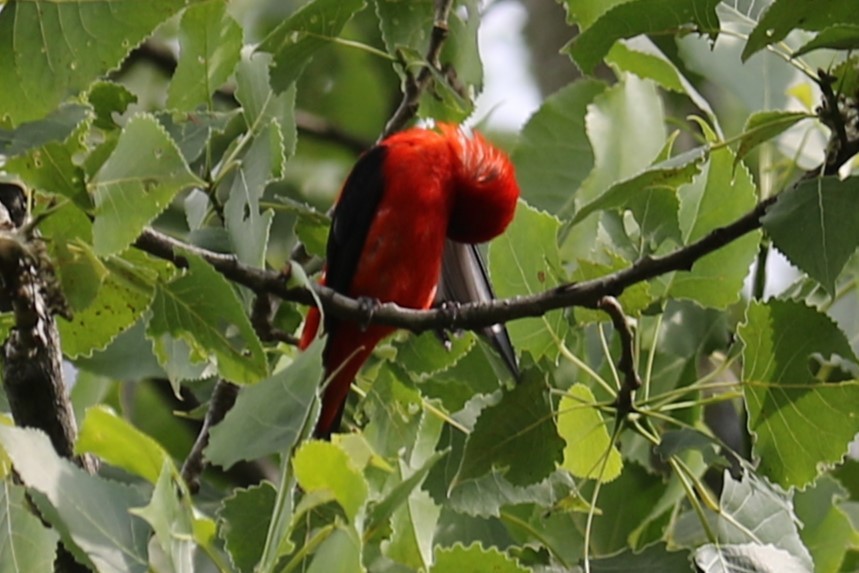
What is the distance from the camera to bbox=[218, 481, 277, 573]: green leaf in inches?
72.4

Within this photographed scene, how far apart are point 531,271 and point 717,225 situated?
0.86 feet

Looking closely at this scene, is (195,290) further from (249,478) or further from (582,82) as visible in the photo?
(249,478)

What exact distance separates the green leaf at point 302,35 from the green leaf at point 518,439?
496 mm

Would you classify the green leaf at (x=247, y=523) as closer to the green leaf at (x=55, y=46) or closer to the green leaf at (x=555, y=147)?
the green leaf at (x=55, y=46)

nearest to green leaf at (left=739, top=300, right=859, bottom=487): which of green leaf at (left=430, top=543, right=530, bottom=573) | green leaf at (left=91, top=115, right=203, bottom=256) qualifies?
green leaf at (left=430, top=543, right=530, bottom=573)

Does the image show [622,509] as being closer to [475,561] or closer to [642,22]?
[475,561]

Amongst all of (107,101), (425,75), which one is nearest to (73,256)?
(107,101)

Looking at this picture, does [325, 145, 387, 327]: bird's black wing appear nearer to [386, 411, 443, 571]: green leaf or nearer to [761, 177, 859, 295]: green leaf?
[386, 411, 443, 571]: green leaf

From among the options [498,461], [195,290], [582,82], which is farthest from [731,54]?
[195,290]

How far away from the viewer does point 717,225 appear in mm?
2010

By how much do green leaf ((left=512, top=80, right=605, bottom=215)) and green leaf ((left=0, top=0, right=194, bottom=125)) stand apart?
50.0 inches

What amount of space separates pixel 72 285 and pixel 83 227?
2.7 inches

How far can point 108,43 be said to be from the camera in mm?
1534

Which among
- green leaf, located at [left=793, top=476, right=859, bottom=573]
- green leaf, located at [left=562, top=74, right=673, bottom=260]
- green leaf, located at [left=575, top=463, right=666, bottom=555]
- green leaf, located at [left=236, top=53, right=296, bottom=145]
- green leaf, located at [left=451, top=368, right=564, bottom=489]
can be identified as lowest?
green leaf, located at [left=575, top=463, right=666, bottom=555]
